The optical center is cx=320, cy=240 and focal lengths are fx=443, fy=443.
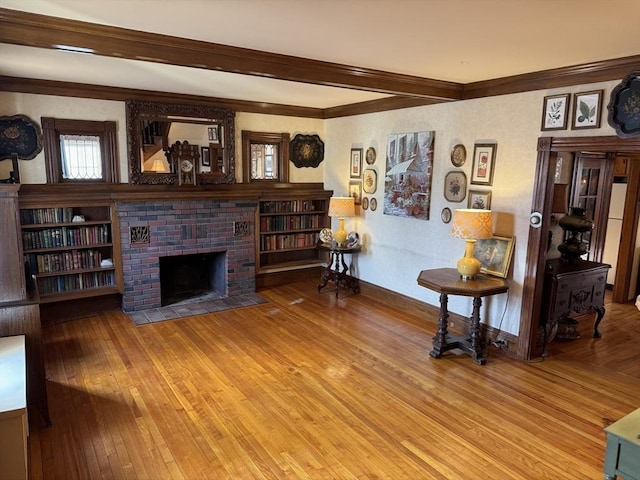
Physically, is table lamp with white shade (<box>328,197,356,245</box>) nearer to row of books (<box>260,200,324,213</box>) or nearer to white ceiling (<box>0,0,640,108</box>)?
row of books (<box>260,200,324,213</box>)

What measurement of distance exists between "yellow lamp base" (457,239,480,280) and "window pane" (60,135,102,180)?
13.4ft

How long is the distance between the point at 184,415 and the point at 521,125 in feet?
12.1

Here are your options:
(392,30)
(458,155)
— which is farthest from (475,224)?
(392,30)

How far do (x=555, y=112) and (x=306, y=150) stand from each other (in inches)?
141

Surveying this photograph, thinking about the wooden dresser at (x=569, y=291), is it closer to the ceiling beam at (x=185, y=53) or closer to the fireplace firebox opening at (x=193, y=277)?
the ceiling beam at (x=185, y=53)

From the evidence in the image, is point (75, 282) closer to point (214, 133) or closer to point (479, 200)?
point (214, 133)

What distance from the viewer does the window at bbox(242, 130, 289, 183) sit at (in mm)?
6090

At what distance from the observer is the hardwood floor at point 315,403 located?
2.64m

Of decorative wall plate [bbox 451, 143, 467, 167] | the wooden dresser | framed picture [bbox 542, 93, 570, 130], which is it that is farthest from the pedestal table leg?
framed picture [bbox 542, 93, 570, 130]

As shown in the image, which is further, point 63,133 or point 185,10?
point 63,133

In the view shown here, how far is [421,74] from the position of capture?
3961 millimetres

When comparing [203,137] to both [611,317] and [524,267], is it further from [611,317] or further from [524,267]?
[611,317]

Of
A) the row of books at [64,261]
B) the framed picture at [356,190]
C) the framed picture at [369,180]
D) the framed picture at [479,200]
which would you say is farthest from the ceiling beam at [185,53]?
the row of books at [64,261]

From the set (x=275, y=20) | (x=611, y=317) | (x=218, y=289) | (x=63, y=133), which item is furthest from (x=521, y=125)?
(x=63, y=133)
